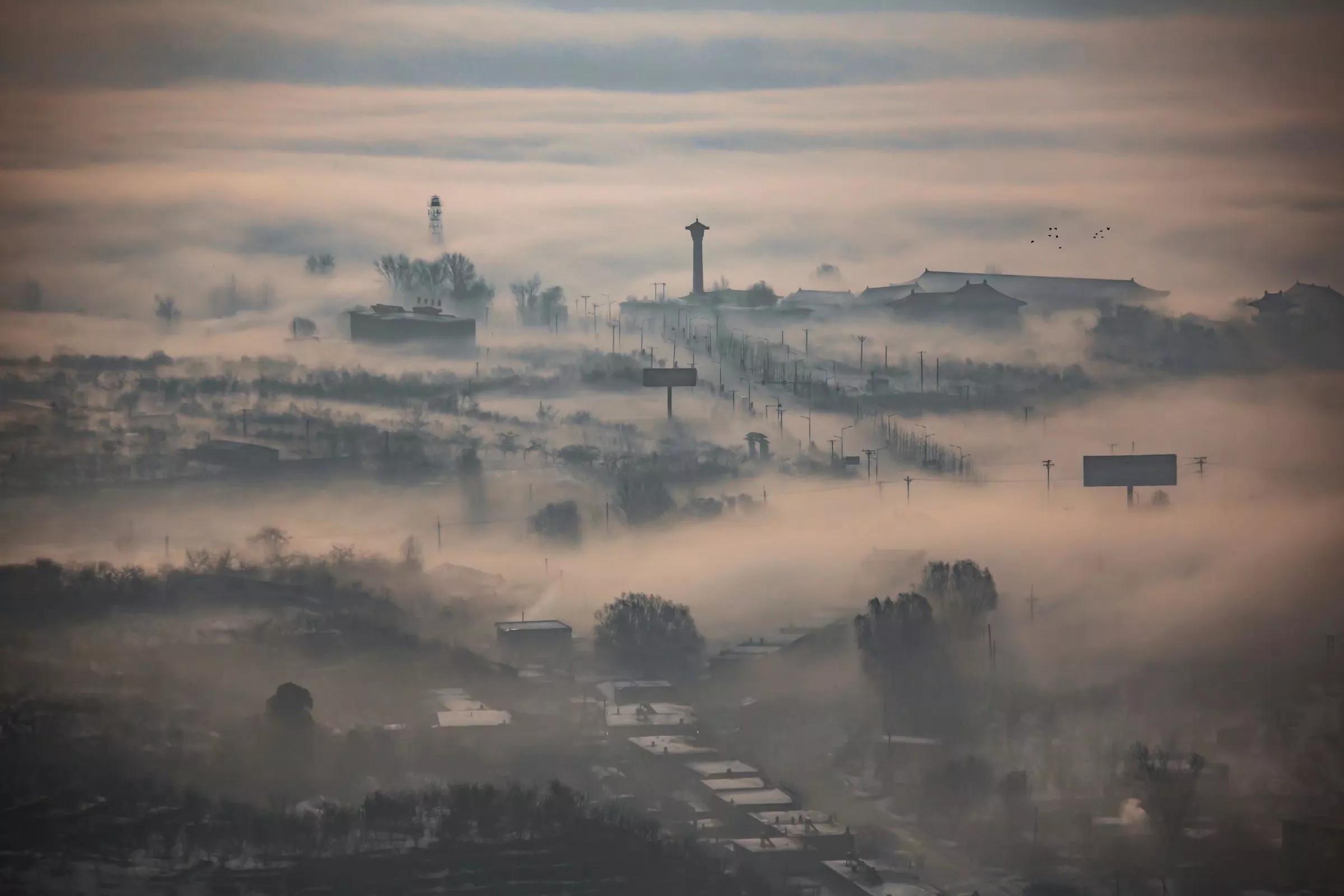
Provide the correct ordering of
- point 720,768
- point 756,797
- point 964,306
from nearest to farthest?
point 756,797
point 720,768
point 964,306

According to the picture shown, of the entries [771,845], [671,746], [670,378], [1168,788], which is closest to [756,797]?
[771,845]

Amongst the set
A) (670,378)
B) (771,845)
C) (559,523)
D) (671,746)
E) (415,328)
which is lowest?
(771,845)

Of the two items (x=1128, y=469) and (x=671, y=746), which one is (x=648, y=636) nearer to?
(x=671, y=746)

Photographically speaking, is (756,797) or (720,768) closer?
(756,797)

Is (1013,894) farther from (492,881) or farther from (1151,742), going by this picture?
(492,881)

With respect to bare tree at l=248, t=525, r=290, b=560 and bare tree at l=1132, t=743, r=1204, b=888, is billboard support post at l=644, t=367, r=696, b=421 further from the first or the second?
bare tree at l=1132, t=743, r=1204, b=888

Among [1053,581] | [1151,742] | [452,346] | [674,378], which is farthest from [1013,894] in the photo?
[452,346]

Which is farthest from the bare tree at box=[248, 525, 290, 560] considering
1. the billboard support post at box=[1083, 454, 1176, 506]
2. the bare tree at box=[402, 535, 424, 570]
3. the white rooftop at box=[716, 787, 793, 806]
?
the billboard support post at box=[1083, 454, 1176, 506]
